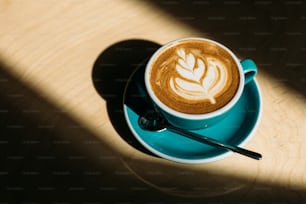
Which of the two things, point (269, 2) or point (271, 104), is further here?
point (269, 2)

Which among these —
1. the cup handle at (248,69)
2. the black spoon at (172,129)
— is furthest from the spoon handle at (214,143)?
the cup handle at (248,69)

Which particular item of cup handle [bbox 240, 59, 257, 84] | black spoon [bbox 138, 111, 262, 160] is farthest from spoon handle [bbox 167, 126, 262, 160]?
cup handle [bbox 240, 59, 257, 84]

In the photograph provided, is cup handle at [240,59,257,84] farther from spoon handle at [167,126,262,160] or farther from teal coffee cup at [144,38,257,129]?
spoon handle at [167,126,262,160]

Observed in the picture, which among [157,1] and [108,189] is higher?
[157,1]

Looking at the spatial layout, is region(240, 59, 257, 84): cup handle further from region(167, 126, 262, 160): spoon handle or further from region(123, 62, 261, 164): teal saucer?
region(167, 126, 262, 160): spoon handle

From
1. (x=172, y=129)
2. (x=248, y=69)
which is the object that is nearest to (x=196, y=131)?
(x=172, y=129)

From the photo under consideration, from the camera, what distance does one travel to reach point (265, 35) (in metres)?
0.92

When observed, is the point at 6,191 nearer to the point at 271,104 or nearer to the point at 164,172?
the point at 164,172

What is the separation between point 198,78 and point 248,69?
94mm

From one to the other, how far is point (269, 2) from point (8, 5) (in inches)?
24.3

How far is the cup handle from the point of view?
76cm

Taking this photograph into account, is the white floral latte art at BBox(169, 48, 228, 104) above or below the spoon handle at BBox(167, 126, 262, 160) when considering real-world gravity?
above

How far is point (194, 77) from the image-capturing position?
76 centimetres

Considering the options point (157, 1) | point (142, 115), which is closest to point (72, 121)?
point (142, 115)
